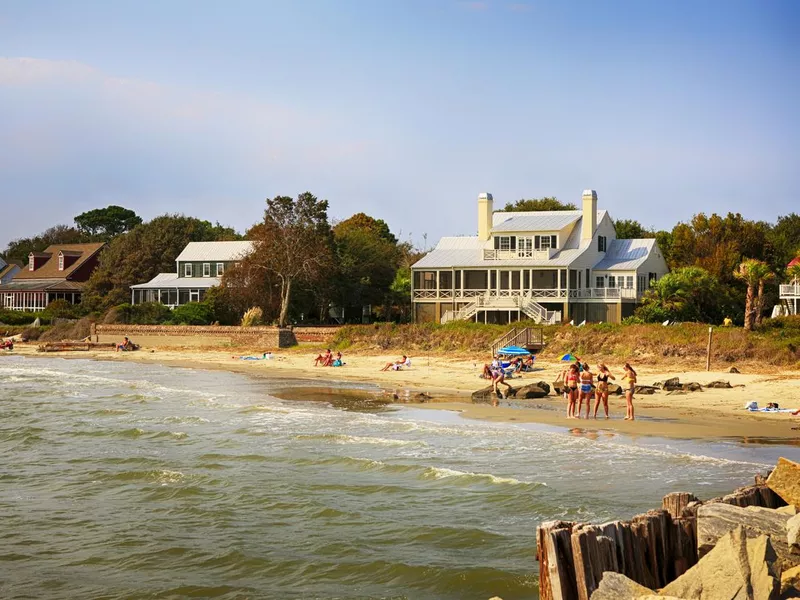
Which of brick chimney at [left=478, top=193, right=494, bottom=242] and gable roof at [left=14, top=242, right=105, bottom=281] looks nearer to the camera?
brick chimney at [left=478, top=193, right=494, bottom=242]

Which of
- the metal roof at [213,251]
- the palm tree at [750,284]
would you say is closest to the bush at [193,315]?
the metal roof at [213,251]

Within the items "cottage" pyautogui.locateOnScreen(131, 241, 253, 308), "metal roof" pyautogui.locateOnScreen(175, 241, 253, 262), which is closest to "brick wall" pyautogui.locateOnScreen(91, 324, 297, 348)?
"cottage" pyautogui.locateOnScreen(131, 241, 253, 308)

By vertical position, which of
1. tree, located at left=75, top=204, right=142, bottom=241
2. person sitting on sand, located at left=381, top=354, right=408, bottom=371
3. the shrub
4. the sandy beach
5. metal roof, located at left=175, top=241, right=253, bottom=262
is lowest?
the sandy beach

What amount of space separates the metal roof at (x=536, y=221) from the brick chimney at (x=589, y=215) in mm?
663

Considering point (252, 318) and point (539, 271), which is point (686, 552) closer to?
point (539, 271)

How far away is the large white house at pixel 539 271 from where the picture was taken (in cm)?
5338

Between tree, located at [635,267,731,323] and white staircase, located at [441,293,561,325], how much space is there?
16.4 ft

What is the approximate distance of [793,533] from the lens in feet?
28.3

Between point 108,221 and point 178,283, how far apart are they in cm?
5968

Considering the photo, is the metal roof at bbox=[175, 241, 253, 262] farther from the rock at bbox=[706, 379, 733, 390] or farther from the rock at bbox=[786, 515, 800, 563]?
the rock at bbox=[786, 515, 800, 563]

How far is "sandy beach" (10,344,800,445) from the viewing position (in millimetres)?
24547

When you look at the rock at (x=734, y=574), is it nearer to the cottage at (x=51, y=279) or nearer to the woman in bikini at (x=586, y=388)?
the woman in bikini at (x=586, y=388)

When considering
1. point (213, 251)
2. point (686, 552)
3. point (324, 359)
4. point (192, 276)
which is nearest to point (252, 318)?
point (324, 359)

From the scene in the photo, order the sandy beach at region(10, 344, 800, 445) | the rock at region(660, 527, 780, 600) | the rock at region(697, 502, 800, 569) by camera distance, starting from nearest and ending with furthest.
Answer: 1. the rock at region(660, 527, 780, 600)
2. the rock at region(697, 502, 800, 569)
3. the sandy beach at region(10, 344, 800, 445)
